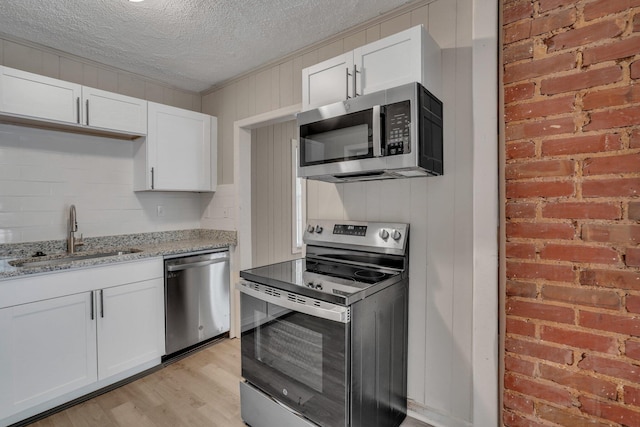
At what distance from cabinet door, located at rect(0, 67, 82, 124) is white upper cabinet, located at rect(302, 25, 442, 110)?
1724 mm

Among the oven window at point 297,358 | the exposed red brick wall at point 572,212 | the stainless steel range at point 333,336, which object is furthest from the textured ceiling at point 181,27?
the oven window at point 297,358

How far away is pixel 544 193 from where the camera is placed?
1048mm

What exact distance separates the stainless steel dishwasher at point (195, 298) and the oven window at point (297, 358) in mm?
1015

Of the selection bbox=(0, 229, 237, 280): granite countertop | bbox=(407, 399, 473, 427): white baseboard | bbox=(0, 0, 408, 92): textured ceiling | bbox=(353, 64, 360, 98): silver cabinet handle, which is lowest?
bbox=(407, 399, 473, 427): white baseboard

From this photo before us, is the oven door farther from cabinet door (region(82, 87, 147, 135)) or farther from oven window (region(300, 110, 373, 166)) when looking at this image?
cabinet door (region(82, 87, 147, 135))

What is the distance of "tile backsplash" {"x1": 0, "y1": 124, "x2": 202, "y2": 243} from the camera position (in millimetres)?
2285

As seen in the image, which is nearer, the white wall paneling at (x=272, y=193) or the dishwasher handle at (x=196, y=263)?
the dishwasher handle at (x=196, y=263)

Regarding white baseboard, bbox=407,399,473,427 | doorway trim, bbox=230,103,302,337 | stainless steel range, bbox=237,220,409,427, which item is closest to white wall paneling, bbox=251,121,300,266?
doorway trim, bbox=230,103,302,337

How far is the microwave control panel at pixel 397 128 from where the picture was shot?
4.99 ft

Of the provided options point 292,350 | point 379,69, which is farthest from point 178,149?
point 292,350

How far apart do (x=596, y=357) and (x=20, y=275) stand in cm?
270

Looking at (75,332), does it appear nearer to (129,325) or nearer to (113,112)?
(129,325)

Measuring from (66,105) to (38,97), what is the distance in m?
0.15

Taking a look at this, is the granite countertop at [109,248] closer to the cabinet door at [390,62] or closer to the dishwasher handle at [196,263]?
the dishwasher handle at [196,263]
